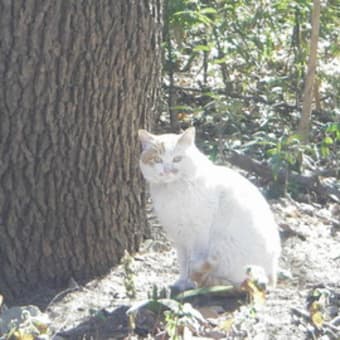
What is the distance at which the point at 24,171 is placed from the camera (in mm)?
5199

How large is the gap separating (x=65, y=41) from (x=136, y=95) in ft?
1.77

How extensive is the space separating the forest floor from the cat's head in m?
0.64

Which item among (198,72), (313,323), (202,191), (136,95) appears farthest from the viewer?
(198,72)

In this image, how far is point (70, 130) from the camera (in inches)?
203

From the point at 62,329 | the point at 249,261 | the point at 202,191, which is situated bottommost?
the point at 62,329

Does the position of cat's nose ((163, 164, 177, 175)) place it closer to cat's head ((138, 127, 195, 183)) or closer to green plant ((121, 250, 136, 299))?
cat's head ((138, 127, 195, 183))

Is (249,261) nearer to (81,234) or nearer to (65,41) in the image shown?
(81,234)

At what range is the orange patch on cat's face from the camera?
491 centimetres

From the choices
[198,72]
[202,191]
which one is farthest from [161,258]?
[198,72]

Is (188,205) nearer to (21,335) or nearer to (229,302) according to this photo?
(229,302)

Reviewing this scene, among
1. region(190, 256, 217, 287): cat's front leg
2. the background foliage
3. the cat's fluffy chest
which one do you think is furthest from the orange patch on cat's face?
the background foliage

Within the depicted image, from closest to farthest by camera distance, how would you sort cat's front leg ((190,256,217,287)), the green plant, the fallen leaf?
the fallen leaf → the green plant → cat's front leg ((190,256,217,287))

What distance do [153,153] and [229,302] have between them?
2.76 feet

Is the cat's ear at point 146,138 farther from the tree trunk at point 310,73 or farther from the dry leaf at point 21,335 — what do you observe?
the tree trunk at point 310,73
